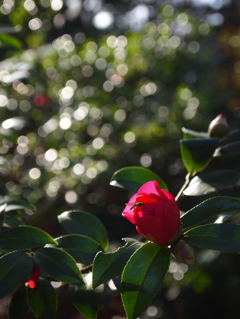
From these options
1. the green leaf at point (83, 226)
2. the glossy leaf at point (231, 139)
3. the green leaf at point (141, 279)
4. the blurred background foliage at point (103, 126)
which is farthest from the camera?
the blurred background foliage at point (103, 126)

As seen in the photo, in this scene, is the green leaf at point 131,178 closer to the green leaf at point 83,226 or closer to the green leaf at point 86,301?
the green leaf at point 83,226

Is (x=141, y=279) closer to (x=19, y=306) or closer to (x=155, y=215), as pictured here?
(x=155, y=215)

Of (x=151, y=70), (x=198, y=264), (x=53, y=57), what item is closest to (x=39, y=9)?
(x=53, y=57)

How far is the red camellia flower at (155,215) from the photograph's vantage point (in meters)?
0.70

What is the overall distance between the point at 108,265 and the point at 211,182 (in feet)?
1.06

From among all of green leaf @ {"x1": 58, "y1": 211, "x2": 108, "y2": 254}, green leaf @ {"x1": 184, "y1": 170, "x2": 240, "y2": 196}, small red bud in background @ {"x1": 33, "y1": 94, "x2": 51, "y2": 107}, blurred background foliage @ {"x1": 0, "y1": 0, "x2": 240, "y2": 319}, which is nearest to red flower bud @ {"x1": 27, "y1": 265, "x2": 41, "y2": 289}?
green leaf @ {"x1": 58, "y1": 211, "x2": 108, "y2": 254}

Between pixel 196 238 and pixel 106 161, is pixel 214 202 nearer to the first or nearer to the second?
pixel 196 238

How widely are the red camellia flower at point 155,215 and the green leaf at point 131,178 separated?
0.64 feet

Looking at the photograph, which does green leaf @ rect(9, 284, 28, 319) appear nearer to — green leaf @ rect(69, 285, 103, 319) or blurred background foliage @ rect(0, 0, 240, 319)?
green leaf @ rect(69, 285, 103, 319)

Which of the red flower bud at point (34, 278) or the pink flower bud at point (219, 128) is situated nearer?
the red flower bud at point (34, 278)

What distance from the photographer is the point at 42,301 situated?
0.81 metres

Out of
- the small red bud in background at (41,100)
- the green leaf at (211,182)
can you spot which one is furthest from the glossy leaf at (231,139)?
the small red bud in background at (41,100)

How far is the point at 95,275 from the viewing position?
691 mm

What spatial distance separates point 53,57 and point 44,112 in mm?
373
